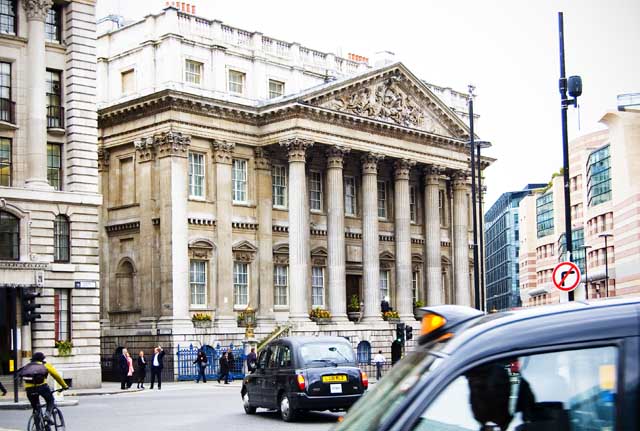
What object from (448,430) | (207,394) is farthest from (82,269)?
(448,430)

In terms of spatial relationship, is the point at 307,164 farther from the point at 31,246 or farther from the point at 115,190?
the point at 31,246

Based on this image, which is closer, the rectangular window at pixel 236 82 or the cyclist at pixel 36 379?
the cyclist at pixel 36 379

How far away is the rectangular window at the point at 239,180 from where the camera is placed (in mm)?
53344

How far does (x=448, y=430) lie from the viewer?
4391mm

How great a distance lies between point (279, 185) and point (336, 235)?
12.9 feet

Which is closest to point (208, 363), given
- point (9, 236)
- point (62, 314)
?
point (62, 314)

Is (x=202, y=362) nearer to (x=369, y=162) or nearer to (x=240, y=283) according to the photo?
(x=240, y=283)

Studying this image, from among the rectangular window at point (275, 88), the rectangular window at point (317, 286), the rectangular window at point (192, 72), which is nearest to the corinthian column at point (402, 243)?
the rectangular window at point (317, 286)

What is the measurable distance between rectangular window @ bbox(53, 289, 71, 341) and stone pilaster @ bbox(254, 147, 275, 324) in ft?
49.7

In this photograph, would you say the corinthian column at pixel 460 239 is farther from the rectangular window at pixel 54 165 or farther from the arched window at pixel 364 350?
the rectangular window at pixel 54 165

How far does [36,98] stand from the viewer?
3816cm

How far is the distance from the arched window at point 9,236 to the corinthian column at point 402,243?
25.9 m

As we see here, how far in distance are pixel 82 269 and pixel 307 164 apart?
18.8 m

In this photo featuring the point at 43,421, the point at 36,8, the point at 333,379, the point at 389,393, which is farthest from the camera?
the point at 36,8
